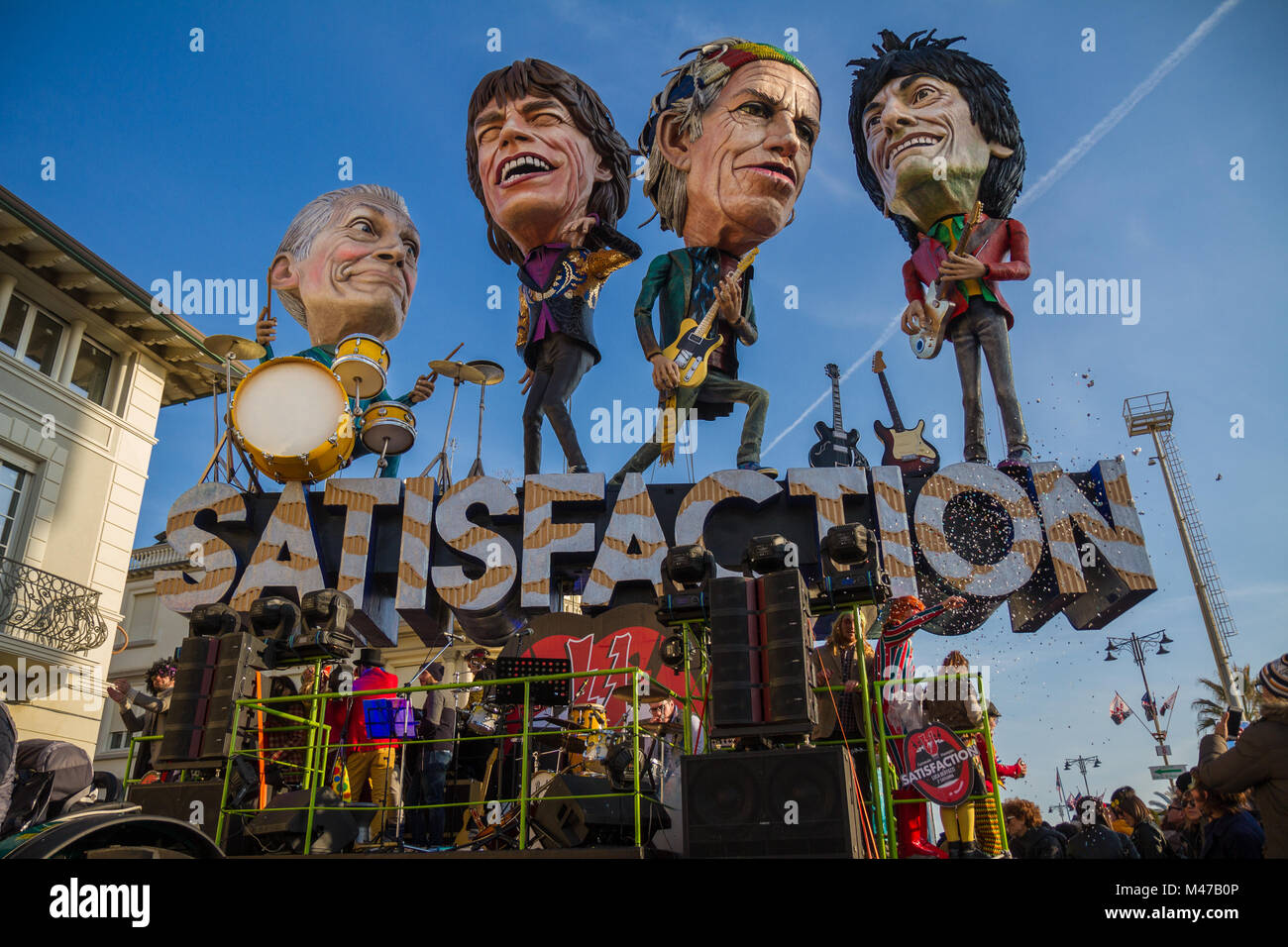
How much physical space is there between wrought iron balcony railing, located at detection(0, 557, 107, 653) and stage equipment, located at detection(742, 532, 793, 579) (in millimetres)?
14907

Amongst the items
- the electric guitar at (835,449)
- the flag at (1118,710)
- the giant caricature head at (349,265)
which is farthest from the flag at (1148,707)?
the giant caricature head at (349,265)

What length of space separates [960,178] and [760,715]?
14.2 metres

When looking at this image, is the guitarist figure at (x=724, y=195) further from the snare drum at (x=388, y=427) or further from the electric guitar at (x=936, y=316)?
the snare drum at (x=388, y=427)

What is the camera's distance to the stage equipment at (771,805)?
625 centimetres

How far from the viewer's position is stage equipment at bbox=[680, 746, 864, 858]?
6.25m

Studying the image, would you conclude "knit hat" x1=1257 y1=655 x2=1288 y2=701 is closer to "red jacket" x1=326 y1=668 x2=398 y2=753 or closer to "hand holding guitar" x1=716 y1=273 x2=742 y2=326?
"red jacket" x1=326 y1=668 x2=398 y2=753

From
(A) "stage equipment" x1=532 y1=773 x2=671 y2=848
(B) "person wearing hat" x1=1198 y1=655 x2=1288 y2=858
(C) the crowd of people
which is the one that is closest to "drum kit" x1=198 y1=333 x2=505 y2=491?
(A) "stage equipment" x1=532 y1=773 x2=671 y2=848

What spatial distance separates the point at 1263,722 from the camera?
557 cm

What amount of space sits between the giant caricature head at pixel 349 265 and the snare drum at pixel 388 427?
2.74m

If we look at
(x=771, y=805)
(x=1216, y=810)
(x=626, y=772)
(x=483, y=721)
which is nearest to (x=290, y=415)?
(x=483, y=721)

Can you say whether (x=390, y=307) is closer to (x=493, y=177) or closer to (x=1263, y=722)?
(x=493, y=177)

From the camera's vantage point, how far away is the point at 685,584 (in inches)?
334

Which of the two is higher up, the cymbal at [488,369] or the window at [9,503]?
the cymbal at [488,369]
